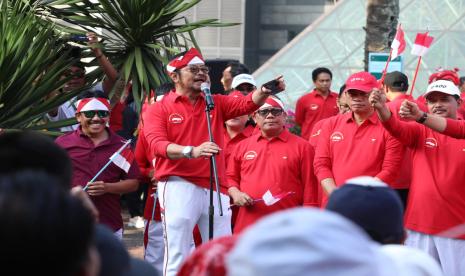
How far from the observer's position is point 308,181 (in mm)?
8961

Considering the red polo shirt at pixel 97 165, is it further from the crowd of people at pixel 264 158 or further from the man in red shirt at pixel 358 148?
the man in red shirt at pixel 358 148

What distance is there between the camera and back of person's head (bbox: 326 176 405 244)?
12.0ft

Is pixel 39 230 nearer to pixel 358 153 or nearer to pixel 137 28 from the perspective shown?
pixel 358 153

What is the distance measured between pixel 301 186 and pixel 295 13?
23.7 m

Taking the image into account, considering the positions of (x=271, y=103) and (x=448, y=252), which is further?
(x=271, y=103)

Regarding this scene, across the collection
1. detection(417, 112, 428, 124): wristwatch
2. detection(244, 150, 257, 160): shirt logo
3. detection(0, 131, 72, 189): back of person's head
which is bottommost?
detection(244, 150, 257, 160): shirt logo

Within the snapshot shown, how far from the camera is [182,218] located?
858 centimetres

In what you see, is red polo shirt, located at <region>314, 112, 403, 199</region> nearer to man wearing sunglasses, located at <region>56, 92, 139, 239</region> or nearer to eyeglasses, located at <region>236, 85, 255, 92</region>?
man wearing sunglasses, located at <region>56, 92, 139, 239</region>

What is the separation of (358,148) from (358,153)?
5 cm

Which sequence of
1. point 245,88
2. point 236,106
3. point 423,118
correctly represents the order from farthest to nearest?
point 245,88 → point 236,106 → point 423,118

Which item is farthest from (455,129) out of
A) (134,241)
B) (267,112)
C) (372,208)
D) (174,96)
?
(134,241)

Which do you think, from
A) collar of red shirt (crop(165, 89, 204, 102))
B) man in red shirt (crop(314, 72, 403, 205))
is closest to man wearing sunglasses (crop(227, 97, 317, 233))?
man in red shirt (crop(314, 72, 403, 205))

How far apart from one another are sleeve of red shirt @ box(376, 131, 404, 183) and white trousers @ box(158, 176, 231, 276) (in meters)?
1.40

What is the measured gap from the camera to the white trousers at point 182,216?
861 cm
